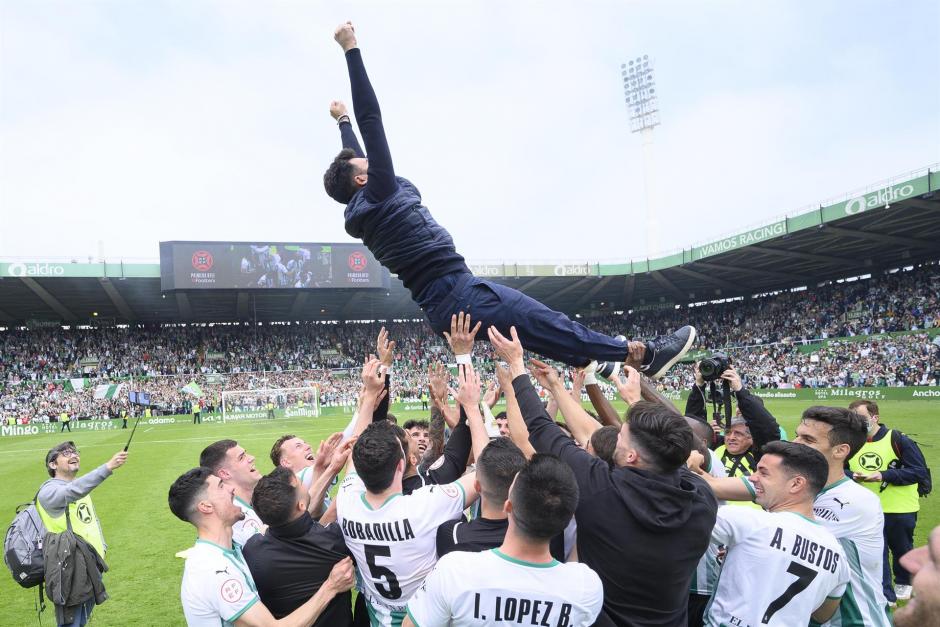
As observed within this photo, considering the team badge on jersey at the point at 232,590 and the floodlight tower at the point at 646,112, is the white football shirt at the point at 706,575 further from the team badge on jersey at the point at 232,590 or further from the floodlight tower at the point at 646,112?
the floodlight tower at the point at 646,112

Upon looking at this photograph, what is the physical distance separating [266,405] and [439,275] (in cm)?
3192

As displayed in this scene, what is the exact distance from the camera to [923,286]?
3216 centimetres

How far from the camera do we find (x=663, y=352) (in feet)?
12.3

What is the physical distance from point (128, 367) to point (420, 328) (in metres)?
21.2

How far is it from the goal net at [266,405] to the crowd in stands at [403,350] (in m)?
1.79

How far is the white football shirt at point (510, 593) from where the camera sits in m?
2.15

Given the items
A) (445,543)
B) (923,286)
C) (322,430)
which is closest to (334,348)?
(322,430)

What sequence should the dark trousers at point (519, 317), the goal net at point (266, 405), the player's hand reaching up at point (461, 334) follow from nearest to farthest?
the player's hand reaching up at point (461, 334), the dark trousers at point (519, 317), the goal net at point (266, 405)

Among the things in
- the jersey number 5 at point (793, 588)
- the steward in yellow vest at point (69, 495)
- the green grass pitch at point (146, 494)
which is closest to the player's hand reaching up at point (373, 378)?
the jersey number 5 at point (793, 588)

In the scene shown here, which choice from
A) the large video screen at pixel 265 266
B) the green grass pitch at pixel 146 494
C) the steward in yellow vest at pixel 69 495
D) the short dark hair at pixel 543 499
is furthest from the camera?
the large video screen at pixel 265 266

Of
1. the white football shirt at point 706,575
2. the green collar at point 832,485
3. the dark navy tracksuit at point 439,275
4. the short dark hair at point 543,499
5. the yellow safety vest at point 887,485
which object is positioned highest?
the dark navy tracksuit at point 439,275

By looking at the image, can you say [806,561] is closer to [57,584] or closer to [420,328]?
[57,584]

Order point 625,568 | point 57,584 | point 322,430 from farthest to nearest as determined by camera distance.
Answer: point 322,430 → point 57,584 → point 625,568

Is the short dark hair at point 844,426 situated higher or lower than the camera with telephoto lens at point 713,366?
lower
